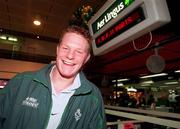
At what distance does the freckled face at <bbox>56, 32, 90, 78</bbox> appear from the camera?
4.96 ft

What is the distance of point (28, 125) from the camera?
1.34 meters

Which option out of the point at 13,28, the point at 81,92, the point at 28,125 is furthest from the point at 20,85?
the point at 13,28

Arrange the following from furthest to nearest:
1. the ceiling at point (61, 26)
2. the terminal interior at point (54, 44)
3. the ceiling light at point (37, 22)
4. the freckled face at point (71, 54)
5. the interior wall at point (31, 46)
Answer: the interior wall at point (31, 46) < the ceiling light at point (37, 22) < the ceiling at point (61, 26) < the terminal interior at point (54, 44) < the freckled face at point (71, 54)

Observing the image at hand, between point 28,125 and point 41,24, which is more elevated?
point 41,24

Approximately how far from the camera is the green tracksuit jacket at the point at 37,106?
1.35m

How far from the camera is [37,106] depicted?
4.52 ft

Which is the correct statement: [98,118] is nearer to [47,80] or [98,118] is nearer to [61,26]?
[47,80]

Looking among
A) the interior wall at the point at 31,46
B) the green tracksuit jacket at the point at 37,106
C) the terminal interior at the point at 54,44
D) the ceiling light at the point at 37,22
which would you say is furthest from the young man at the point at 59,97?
the interior wall at the point at 31,46

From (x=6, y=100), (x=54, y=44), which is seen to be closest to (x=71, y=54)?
(x=6, y=100)

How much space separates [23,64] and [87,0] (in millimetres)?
3996

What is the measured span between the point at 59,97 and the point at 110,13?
1147 millimetres

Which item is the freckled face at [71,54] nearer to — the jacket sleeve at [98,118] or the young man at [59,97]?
the young man at [59,97]

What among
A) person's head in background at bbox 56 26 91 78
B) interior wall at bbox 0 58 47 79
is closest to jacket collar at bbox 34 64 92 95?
person's head in background at bbox 56 26 91 78

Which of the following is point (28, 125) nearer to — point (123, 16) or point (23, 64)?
point (123, 16)
